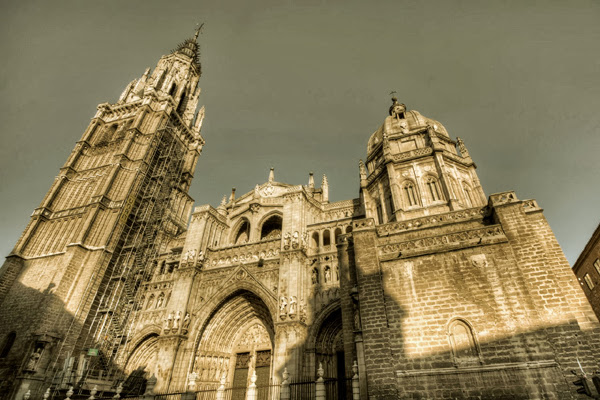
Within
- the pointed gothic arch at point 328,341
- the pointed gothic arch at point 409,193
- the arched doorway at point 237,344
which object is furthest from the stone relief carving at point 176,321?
the pointed gothic arch at point 409,193

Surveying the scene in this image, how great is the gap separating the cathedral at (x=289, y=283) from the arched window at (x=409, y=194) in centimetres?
7

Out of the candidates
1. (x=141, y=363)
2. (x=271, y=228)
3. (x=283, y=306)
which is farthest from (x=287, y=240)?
(x=141, y=363)

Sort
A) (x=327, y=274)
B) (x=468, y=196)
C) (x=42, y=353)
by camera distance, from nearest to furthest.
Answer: (x=42, y=353) → (x=327, y=274) → (x=468, y=196)

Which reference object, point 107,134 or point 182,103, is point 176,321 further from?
point 182,103

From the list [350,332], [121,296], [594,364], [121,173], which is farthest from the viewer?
[121,173]

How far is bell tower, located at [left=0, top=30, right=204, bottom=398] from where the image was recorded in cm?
1916

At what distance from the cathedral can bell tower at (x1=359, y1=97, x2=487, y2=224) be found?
12cm

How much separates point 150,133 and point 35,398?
71.5 feet

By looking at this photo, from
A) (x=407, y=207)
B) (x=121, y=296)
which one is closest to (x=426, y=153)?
(x=407, y=207)

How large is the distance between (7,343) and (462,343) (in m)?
24.8

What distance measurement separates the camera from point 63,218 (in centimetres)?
2527

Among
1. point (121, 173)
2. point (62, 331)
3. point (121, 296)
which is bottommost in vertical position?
point (62, 331)

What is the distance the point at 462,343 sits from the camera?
10.1 metres

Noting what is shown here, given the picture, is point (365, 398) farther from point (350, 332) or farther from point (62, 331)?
point (62, 331)
